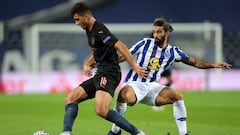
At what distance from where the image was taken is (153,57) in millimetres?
11492

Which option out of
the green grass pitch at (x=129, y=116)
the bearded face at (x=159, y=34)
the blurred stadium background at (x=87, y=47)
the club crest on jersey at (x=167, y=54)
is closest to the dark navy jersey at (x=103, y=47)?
the bearded face at (x=159, y=34)

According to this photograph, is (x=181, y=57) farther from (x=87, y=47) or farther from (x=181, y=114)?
(x=87, y=47)

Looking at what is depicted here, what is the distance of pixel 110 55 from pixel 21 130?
3210mm

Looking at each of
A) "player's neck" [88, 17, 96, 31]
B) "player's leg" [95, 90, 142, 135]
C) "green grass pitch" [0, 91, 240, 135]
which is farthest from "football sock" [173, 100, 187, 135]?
"player's neck" [88, 17, 96, 31]

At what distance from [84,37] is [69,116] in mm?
18605

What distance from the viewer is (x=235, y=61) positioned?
94.7 ft

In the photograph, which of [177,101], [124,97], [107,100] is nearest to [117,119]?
[107,100]

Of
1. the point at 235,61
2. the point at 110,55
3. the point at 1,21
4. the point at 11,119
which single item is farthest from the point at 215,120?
the point at 1,21

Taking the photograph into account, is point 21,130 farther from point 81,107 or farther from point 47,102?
point 47,102

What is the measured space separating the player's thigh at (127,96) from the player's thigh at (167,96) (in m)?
0.48

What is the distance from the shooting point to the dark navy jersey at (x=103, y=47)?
1038 cm

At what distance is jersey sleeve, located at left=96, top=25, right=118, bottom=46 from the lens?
1034cm

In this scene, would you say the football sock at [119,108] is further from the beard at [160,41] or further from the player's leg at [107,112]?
the beard at [160,41]

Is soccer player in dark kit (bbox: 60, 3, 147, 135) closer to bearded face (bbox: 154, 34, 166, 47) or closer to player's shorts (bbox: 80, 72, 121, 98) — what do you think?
player's shorts (bbox: 80, 72, 121, 98)
